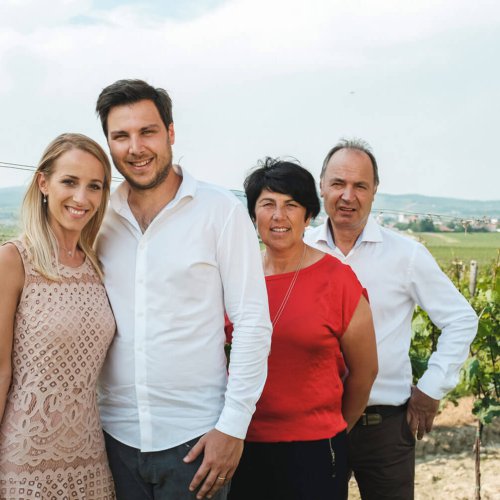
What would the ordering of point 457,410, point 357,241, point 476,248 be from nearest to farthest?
point 357,241 < point 457,410 < point 476,248

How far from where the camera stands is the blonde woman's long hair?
2.36 m

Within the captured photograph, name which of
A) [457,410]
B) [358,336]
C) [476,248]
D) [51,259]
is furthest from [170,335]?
[476,248]

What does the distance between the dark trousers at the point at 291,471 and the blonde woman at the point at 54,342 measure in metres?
0.51

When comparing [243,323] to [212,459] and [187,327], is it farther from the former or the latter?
[212,459]

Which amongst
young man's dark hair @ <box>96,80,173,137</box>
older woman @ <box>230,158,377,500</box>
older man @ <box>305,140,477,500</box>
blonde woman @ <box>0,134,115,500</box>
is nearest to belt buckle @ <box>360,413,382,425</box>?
older man @ <box>305,140,477,500</box>

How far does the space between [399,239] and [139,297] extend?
4.27 ft

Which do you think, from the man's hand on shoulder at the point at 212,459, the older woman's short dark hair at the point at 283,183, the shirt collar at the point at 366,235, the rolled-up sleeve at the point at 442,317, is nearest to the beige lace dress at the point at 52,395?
the man's hand on shoulder at the point at 212,459

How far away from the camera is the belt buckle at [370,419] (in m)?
3.12

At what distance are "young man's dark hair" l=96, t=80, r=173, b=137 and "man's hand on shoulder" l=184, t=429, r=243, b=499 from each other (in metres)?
1.12

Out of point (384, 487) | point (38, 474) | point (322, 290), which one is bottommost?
point (384, 487)

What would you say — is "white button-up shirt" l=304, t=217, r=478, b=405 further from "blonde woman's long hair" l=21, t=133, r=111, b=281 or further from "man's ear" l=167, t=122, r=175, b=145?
"blonde woman's long hair" l=21, t=133, r=111, b=281

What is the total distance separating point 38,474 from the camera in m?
2.30

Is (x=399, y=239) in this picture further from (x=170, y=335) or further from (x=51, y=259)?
(x=51, y=259)

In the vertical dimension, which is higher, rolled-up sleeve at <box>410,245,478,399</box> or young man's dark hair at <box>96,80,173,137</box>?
young man's dark hair at <box>96,80,173,137</box>
